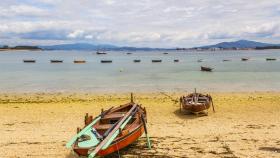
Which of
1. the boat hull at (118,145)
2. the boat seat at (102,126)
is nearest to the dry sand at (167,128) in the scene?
the boat hull at (118,145)

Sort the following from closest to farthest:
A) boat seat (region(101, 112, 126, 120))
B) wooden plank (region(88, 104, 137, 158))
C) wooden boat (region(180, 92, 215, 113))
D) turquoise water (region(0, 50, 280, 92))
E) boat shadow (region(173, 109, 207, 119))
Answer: wooden plank (region(88, 104, 137, 158)) → boat seat (region(101, 112, 126, 120)) → wooden boat (region(180, 92, 215, 113)) → boat shadow (region(173, 109, 207, 119)) → turquoise water (region(0, 50, 280, 92))

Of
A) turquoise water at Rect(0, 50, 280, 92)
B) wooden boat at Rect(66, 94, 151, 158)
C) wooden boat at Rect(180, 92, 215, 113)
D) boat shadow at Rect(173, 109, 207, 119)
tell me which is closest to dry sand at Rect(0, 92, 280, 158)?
boat shadow at Rect(173, 109, 207, 119)

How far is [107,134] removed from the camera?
1230cm

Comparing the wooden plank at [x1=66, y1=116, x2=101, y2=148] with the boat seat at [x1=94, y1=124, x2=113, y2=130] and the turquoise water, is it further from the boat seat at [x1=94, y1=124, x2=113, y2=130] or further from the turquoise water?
the turquoise water

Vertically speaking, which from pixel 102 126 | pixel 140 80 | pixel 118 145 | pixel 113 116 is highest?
pixel 113 116

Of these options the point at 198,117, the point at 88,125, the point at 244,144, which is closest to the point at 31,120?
the point at 88,125

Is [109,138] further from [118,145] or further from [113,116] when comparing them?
[113,116]

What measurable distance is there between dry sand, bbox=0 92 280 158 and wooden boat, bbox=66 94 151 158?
84cm

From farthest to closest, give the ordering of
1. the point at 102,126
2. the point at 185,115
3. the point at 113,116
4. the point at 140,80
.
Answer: the point at 140,80
the point at 185,115
the point at 113,116
the point at 102,126

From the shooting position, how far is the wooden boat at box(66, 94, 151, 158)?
11.5 meters

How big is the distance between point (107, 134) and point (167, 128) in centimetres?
569

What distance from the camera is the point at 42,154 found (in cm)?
1324

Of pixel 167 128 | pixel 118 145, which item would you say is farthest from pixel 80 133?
pixel 167 128

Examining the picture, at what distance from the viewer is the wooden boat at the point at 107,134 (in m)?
11.5
